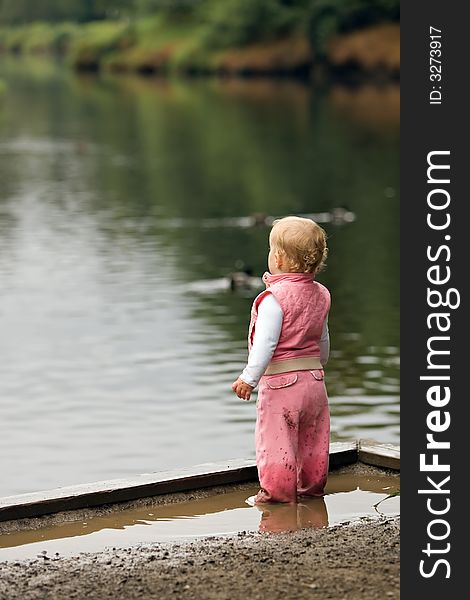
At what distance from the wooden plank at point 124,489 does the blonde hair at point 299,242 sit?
986 millimetres

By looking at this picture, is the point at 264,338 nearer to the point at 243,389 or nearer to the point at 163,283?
the point at 243,389

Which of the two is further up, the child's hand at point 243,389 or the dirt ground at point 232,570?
the child's hand at point 243,389

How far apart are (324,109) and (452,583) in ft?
156

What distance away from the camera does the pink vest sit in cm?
672

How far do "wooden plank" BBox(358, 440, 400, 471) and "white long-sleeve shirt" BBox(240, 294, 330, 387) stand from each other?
3.12 ft

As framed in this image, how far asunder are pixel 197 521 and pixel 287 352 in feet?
2.66

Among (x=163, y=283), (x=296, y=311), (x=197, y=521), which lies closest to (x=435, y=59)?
(x=296, y=311)

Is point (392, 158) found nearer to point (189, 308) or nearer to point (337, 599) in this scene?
point (189, 308)

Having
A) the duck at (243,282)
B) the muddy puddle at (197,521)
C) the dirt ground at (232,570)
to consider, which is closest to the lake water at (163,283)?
the duck at (243,282)

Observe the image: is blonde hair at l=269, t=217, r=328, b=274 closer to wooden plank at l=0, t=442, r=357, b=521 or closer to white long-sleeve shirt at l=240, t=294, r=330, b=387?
white long-sleeve shirt at l=240, t=294, r=330, b=387

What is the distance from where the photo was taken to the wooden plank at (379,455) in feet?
23.9

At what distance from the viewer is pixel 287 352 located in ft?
22.2

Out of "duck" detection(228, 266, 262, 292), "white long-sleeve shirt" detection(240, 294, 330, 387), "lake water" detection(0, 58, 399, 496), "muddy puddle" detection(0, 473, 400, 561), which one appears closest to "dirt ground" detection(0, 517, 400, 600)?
"muddy puddle" detection(0, 473, 400, 561)

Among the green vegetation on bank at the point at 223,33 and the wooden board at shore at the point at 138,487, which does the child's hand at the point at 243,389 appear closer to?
the wooden board at shore at the point at 138,487
